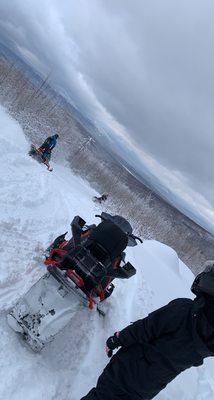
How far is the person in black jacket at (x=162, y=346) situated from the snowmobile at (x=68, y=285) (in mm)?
594

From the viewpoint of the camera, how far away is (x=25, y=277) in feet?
17.1

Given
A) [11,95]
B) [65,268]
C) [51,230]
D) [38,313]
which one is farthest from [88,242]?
[11,95]

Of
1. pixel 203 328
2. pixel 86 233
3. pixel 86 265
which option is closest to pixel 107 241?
pixel 86 265

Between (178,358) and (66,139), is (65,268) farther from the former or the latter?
(66,139)

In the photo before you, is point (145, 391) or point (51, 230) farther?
point (51, 230)

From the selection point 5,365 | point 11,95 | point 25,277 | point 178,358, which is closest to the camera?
point 178,358

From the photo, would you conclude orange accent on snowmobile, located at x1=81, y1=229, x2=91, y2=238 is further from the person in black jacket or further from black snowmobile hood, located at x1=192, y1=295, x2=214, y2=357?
black snowmobile hood, located at x1=192, y1=295, x2=214, y2=357

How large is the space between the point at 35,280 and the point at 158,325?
219 cm

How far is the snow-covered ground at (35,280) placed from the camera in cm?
398

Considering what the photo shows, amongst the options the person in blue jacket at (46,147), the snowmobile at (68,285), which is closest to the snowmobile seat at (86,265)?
the snowmobile at (68,285)

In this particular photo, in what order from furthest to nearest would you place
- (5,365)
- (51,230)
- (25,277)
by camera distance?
(51,230)
(25,277)
(5,365)

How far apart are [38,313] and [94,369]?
1.18m

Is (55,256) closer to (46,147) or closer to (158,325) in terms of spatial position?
(158,325)

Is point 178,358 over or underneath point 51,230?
over
